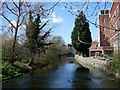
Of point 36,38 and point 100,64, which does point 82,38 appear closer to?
point 36,38

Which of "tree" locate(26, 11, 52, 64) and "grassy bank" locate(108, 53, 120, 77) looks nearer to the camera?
"grassy bank" locate(108, 53, 120, 77)

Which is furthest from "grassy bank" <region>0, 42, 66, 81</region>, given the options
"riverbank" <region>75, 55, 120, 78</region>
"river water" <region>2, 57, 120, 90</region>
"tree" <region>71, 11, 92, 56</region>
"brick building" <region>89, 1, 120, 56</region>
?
"tree" <region>71, 11, 92, 56</region>

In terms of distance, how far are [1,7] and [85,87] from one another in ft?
36.6

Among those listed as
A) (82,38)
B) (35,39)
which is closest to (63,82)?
(35,39)

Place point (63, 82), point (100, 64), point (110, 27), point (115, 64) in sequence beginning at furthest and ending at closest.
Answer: point (100, 64), point (115, 64), point (63, 82), point (110, 27)

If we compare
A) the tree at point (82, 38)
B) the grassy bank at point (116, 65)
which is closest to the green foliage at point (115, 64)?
the grassy bank at point (116, 65)

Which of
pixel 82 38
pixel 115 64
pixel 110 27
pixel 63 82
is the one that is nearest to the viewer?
pixel 110 27

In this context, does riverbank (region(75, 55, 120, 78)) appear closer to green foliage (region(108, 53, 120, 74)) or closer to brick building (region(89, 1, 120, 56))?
green foliage (region(108, 53, 120, 74))

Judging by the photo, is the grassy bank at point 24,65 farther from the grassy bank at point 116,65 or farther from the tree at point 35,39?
the grassy bank at point 116,65

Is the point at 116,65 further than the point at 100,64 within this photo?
No

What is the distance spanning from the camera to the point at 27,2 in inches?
179

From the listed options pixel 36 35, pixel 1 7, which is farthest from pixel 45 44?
pixel 1 7

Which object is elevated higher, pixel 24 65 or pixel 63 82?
pixel 24 65

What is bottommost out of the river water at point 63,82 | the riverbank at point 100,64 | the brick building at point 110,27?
the river water at point 63,82
